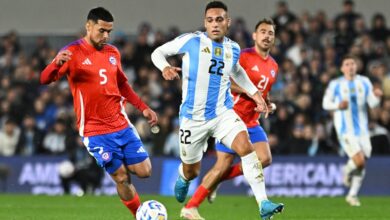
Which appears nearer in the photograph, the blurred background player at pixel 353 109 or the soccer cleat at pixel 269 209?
the soccer cleat at pixel 269 209

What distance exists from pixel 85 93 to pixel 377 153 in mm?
10491

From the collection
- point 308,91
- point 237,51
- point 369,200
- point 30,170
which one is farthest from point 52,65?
point 308,91

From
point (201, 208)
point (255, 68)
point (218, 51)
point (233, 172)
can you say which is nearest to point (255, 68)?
point (255, 68)

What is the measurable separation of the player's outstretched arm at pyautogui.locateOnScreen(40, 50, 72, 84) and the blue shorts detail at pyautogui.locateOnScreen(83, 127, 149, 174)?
920 mm

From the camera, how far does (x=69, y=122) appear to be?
21.7 metres

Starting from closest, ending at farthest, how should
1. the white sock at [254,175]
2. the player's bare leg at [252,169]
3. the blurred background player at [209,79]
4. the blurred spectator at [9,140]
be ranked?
1. the player's bare leg at [252,169]
2. the white sock at [254,175]
3. the blurred background player at [209,79]
4. the blurred spectator at [9,140]

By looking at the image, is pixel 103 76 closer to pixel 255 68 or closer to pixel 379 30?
pixel 255 68

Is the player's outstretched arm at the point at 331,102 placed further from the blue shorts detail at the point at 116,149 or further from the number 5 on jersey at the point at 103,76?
the number 5 on jersey at the point at 103,76

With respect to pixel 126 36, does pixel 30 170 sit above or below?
below

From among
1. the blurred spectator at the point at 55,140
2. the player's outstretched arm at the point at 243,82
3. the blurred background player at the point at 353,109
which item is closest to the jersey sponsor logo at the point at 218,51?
the player's outstretched arm at the point at 243,82

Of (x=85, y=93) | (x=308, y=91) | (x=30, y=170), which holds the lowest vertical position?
(x=30, y=170)

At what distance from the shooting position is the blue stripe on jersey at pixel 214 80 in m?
11.9

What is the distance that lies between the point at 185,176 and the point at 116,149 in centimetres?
156

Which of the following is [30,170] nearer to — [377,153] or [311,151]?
[311,151]
